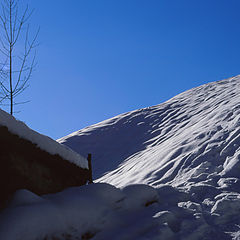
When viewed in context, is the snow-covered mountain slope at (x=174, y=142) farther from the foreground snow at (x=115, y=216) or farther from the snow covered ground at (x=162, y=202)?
the foreground snow at (x=115, y=216)

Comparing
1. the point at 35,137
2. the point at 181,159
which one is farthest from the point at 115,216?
the point at 181,159

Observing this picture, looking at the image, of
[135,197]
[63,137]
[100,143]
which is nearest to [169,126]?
[100,143]

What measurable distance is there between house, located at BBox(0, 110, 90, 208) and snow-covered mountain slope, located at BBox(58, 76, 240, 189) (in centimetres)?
236

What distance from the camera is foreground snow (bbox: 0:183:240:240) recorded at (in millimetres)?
2723

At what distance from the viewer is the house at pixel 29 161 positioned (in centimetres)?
295

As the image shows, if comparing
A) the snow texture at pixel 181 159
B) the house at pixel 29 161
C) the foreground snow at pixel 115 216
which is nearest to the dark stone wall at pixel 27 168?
the house at pixel 29 161

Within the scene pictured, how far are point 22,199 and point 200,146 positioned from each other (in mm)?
5753

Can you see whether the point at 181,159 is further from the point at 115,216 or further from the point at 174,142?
the point at 115,216

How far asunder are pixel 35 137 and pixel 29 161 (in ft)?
1.01

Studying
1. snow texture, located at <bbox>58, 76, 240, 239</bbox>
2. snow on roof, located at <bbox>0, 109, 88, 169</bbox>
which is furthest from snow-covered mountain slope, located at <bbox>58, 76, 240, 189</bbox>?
snow on roof, located at <bbox>0, 109, 88, 169</bbox>

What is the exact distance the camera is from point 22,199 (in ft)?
9.63

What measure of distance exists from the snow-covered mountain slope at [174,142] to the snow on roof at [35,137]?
90.7 inches

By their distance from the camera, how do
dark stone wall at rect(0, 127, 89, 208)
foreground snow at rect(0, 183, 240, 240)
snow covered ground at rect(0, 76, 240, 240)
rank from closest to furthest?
foreground snow at rect(0, 183, 240, 240)
snow covered ground at rect(0, 76, 240, 240)
dark stone wall at rect(0, 127, 89, 208)

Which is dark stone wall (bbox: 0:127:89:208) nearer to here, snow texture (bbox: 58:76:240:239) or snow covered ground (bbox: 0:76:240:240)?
snow covered ground (bbox: 0:76:240:240)
